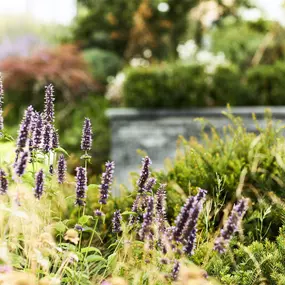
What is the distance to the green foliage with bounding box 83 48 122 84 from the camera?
9.66 m

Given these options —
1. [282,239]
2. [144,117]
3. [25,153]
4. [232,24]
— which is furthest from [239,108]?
[25,153]

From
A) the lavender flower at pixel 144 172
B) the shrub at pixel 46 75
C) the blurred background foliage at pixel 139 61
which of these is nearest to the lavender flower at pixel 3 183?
the lavender flower at pixel 144 172

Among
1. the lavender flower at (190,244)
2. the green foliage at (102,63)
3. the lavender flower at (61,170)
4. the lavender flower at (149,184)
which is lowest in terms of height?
the lavender flower at (190,244)

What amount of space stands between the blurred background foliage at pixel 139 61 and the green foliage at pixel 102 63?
18mm

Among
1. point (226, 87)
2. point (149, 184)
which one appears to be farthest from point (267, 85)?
point (149, 184)

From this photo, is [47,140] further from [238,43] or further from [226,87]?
[238,43]

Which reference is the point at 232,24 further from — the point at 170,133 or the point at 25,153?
the point at 25,153

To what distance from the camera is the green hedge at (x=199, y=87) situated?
7.41m

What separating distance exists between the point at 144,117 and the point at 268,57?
2.76m

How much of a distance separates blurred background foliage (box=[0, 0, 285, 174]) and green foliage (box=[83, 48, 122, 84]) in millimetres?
18

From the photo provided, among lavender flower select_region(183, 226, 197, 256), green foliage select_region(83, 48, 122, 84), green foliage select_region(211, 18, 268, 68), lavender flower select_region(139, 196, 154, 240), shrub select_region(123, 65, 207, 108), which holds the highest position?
green foliage select_region(211, 18, 268, 68)

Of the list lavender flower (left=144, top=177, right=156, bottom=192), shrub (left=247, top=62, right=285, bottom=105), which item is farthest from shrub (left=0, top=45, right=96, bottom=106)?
lavender flower (left=144, top=177, right=156, bottom=192)

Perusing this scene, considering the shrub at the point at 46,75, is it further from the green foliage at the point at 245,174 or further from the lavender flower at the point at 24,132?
the lavender flower at the point at 24,132

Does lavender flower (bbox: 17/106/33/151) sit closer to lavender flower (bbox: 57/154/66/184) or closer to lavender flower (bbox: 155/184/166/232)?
lavender flower (bbox: 57/154/66/184)
